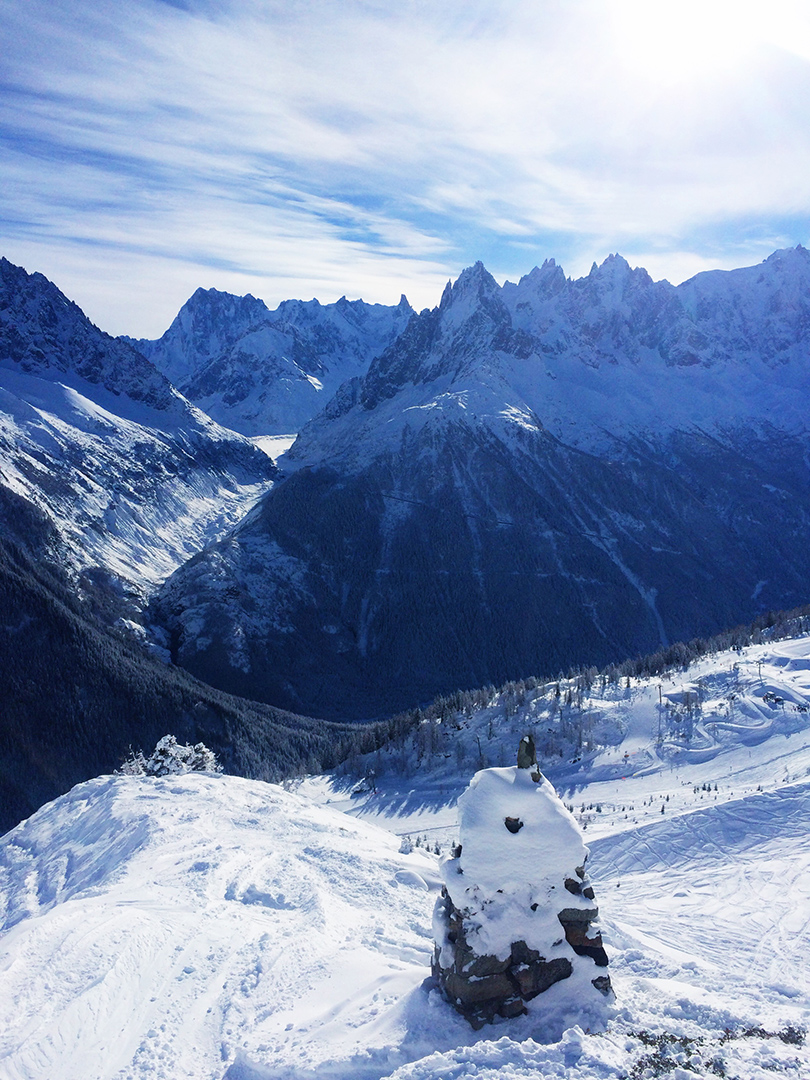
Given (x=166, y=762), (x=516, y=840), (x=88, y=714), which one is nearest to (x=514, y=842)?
(x=516, y=840)

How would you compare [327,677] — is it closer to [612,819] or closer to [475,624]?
[475,624]

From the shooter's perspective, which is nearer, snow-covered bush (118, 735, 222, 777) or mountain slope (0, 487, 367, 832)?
snow-covered bush (118, 735, 222, 777)

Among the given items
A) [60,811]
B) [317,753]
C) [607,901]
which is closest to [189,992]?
[607,901]

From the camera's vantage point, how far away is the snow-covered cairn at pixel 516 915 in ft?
59.9

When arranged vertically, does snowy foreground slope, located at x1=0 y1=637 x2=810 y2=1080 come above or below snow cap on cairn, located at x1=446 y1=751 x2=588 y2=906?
below

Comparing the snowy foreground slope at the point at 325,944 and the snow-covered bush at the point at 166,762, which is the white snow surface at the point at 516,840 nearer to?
the snowy foreground slope at the point at 325,944

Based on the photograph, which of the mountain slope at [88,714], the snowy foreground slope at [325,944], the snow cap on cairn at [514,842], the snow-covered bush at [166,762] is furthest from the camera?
the mountain slope at [88,714]

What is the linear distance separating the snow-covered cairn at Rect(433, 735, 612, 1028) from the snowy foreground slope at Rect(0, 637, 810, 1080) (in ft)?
2.37

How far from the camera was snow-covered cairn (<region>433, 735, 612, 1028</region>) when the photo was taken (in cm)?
1827

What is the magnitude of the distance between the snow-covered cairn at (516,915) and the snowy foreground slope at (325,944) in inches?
28.5

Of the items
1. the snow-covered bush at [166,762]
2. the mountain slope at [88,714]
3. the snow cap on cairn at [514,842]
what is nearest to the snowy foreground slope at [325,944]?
the snow cap on cairn at [514,842]

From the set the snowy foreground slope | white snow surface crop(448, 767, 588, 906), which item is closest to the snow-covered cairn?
white snow surface crop(448, 767, 588, 906)

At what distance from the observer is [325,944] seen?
24188 millimetres

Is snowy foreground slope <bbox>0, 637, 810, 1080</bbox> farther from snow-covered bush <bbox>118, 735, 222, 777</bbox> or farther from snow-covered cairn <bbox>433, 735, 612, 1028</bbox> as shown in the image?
snow-covered bush <bbox>118, 735, 222, 777</bbox>
